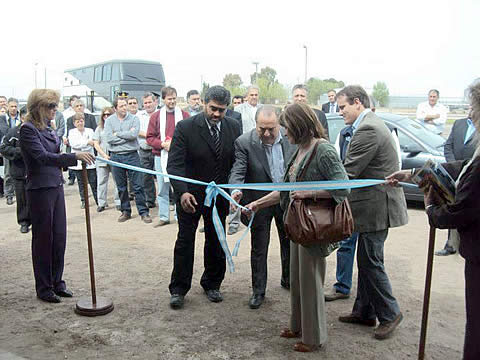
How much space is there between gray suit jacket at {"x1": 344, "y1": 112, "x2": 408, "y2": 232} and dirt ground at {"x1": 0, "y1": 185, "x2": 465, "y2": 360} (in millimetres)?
1007

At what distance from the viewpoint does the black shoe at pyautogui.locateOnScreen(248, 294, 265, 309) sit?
5117 millimetres

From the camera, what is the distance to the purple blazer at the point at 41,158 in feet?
16.4

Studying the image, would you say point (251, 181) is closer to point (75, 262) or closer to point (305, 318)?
point (305, 318)

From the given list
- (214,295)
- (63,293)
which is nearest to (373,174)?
(214,295)

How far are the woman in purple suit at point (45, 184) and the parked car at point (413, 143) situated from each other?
5.97m

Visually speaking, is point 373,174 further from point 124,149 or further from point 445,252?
point 124,149

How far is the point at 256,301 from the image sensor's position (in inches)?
203

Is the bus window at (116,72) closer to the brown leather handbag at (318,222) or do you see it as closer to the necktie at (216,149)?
the necktie at (216,149)

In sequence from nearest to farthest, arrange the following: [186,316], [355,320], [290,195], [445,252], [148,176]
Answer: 1. [290,195]
2. [355,320]
3. [186,316]
4. [445,252]
5. [148,176]

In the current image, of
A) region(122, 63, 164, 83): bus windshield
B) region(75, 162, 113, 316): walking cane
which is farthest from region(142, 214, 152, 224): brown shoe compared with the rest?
region(122, 63, 164, 83): bus windshield

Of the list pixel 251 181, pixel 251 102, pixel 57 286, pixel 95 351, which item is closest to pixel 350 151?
pixel 251 181

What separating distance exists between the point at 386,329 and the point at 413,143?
5910 mm

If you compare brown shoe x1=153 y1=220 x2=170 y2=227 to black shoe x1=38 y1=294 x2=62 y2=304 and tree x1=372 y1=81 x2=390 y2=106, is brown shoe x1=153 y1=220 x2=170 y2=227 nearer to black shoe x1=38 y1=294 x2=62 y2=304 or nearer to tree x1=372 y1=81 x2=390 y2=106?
black shoe x1=38 y1=294 x2=62 y2=304

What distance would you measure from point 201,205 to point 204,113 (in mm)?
921
